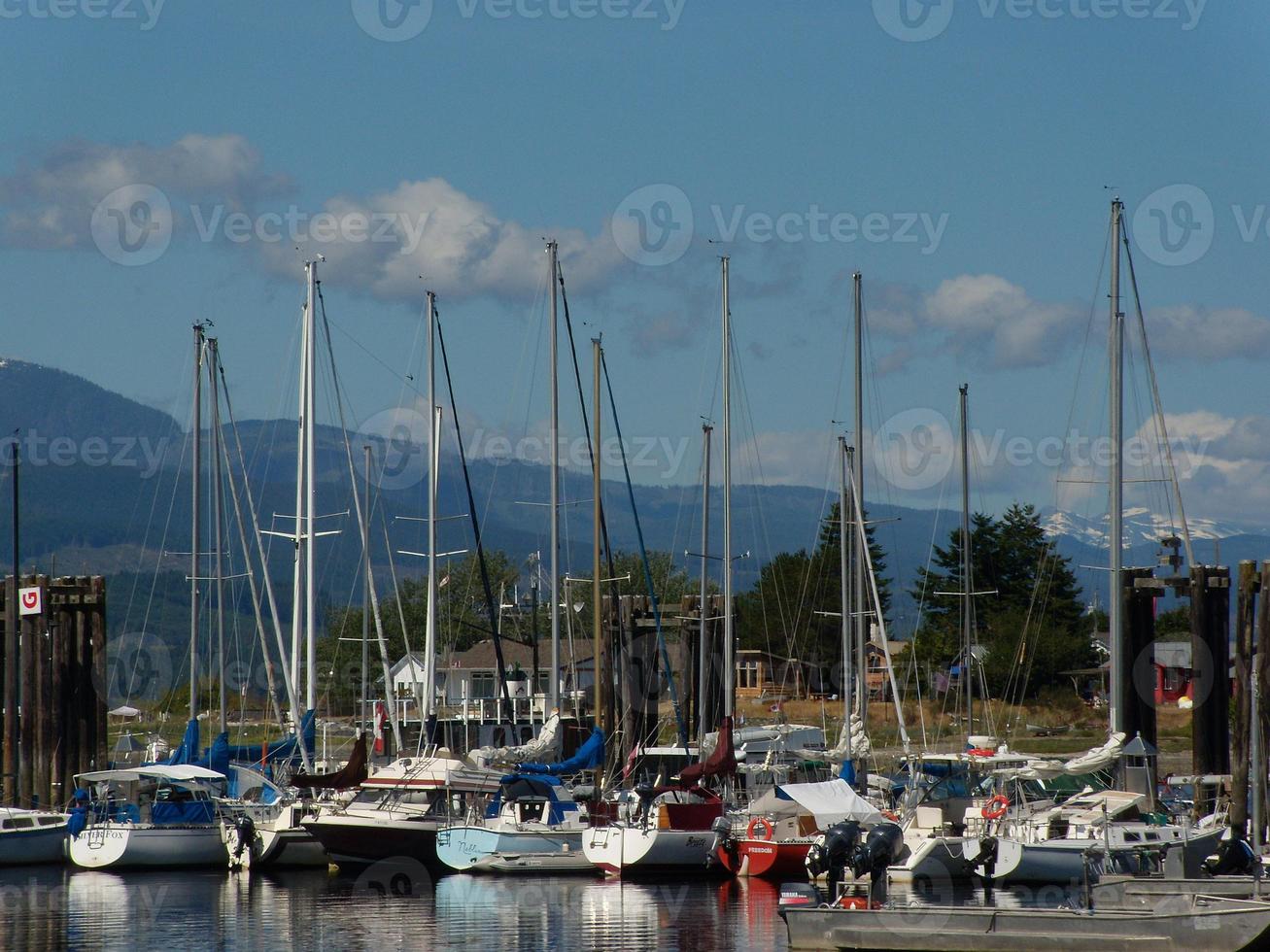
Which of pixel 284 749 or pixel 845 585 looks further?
pixel 845 585

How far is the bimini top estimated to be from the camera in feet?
147

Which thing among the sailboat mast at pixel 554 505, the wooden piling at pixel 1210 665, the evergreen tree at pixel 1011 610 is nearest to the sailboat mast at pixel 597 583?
the sailboat mast at pixel 554 505

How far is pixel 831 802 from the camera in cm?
4169

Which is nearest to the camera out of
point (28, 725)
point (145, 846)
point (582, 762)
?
point (145, 846)

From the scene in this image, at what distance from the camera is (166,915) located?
118ft

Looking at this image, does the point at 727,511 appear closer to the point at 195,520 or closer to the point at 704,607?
the point at 704,607

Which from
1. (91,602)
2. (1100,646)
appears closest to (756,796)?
(91,602)

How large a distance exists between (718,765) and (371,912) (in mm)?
12092

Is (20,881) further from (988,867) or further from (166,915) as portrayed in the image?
(988,867)

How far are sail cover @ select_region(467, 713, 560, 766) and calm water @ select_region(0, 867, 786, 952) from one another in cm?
390

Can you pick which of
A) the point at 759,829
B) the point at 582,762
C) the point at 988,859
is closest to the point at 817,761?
the point at 582,762

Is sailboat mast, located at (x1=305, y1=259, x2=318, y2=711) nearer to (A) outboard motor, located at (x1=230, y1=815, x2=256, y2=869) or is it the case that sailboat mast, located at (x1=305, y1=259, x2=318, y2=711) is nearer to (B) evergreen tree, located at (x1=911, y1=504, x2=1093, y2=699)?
(A) outboard motor, located at (x1=230, y1=815, x2=256, y2=869)

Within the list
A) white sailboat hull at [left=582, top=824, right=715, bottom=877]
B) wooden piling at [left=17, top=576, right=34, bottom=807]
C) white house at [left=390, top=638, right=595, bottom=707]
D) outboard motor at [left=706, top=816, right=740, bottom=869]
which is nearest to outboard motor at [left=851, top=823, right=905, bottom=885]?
outboard motor at [left=706, top=816, right=740, bottom=869]

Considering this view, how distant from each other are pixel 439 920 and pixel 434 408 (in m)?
23.0
